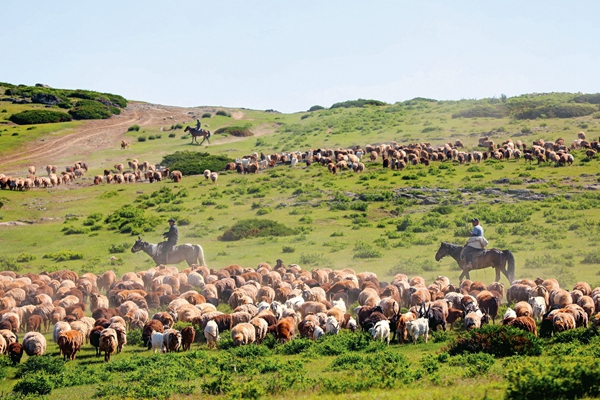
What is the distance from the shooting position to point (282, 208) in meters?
45.2

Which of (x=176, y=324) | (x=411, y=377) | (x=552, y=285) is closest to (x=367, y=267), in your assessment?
(x=552, y=285)

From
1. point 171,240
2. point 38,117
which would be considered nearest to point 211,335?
point 171,240

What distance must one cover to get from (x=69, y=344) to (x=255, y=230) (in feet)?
72.8

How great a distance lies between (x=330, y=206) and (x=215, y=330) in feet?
86.7

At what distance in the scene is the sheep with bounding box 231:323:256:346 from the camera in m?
18.0

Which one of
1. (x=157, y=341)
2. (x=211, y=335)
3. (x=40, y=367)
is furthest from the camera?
(x=211, y=335)

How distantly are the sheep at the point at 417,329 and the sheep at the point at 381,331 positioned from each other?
1.83 ft

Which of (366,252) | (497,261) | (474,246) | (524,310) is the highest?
(474,246)

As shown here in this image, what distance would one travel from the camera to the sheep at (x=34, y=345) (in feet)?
58.3

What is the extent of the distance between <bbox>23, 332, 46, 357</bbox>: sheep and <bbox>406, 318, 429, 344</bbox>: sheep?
9701 millimetres

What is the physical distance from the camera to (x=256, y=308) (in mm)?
21297

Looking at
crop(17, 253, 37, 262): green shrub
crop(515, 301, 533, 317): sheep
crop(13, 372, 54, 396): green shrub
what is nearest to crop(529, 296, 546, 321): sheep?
crop(515, 301, 533, 317): sheep

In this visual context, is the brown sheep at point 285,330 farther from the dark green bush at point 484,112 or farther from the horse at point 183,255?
the dark green bush at point 484,112

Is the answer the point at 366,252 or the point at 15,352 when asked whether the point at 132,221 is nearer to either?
the point at 366,252
